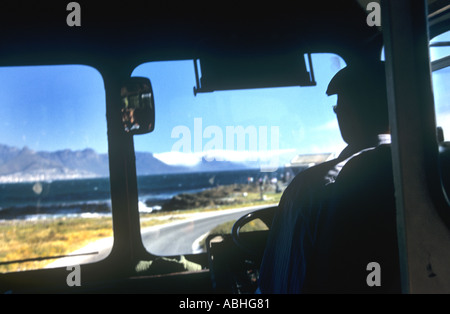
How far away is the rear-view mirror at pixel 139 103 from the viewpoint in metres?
2.27

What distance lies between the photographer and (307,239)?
1.25 metres

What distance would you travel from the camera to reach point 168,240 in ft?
9.65

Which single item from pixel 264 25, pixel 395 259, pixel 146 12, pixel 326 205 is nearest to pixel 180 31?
pixel 146 12

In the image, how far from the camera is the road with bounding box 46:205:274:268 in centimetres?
268

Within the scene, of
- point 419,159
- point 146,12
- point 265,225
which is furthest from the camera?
point 146,12

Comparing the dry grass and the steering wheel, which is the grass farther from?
the steering wheel

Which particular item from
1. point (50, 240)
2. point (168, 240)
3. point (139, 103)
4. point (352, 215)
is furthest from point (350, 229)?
point (50, 240)

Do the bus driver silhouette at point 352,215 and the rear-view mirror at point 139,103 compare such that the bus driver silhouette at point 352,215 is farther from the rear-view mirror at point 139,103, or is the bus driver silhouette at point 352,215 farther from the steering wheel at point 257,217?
the rear-view mirror at point 139,103

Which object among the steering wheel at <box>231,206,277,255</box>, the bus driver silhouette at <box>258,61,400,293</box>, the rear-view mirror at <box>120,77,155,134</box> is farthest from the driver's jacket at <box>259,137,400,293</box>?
the rear-view mirror at <box>120,77,155,134</box>

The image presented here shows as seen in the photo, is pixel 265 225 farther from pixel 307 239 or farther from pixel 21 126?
pixel 21 126

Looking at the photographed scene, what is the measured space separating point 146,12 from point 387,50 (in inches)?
79.9

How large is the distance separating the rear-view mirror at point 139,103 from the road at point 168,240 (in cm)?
83

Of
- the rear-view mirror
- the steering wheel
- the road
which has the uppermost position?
the rear-view mirror

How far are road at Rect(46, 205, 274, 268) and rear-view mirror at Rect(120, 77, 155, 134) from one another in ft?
2.73
